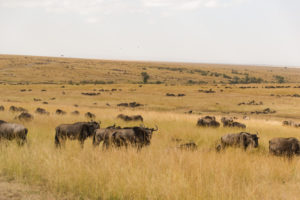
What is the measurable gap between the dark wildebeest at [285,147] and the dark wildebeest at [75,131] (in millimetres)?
6801

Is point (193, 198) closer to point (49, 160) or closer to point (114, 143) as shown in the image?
point (49, 160)

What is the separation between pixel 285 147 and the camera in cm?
1047

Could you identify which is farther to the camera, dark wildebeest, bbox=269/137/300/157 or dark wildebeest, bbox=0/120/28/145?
dark wildebeest, bbox=269/137/300/157

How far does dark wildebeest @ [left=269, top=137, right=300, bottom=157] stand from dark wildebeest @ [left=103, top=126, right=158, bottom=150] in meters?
4.73

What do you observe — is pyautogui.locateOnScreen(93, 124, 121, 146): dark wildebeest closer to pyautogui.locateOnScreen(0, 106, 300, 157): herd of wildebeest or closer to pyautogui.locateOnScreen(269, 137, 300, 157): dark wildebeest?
pyautogui.locateOnScreen(0, 106, 300, 157): herd of wildebeest

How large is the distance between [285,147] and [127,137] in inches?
228

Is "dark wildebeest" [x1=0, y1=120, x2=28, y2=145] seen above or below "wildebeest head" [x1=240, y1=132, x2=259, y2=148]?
above

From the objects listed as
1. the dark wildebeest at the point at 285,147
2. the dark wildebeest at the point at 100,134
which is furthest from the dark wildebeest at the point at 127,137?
the dark wildebeest at the point at 285,147

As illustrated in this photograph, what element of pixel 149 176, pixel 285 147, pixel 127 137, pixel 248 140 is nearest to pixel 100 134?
pixel 127 137

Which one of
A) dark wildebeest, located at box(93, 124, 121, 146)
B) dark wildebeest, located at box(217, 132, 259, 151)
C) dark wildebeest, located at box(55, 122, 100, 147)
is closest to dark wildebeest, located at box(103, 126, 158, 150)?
dark wildebeest, located at box(93, 124, 121, 146)

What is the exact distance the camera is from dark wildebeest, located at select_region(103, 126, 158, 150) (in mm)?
A: 9416

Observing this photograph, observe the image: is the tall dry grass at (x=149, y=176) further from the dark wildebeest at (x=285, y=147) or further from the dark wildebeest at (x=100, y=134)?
the dark wildebeest at (x=285, y=147)

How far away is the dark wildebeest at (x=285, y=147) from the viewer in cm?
1037

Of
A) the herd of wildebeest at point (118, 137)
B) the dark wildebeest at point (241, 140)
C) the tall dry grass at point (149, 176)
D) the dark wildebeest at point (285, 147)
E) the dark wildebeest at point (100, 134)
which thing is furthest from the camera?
the dark wildebeest at point (241, 140)
